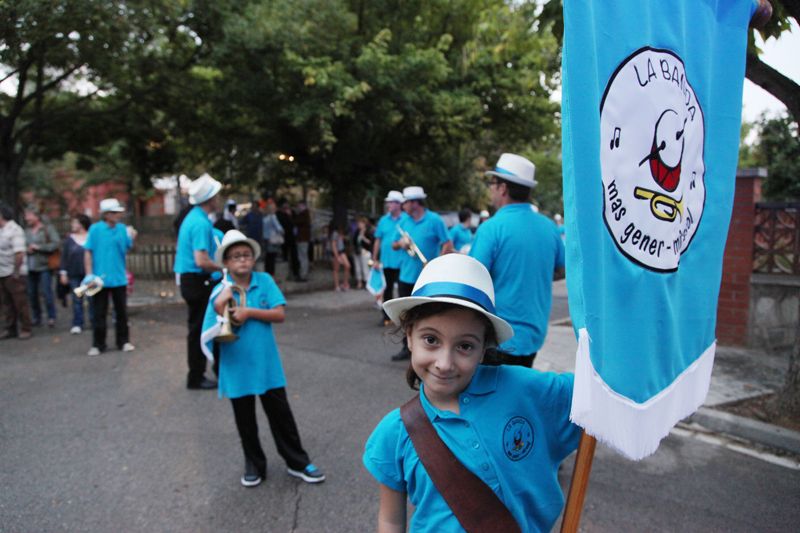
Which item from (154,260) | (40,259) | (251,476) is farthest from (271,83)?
(251,476)

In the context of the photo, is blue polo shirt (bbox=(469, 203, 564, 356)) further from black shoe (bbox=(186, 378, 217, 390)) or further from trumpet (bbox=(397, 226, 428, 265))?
black shoe (bbox=(186, 378, 217, 390))

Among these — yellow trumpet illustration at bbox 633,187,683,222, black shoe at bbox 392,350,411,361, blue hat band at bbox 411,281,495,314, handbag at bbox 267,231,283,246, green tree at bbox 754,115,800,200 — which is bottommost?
black shoe at bbox 392,350,411,361

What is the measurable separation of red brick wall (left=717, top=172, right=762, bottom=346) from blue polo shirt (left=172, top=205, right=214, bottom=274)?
19.5 ft

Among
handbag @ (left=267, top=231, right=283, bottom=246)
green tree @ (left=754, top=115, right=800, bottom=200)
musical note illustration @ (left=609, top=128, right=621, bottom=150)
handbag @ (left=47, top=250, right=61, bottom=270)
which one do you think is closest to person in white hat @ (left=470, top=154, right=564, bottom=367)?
musical note illustration @ (left=609, top=128, right=621, bottom=150)

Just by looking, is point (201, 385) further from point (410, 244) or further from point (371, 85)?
point (371, 85)

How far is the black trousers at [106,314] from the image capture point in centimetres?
709

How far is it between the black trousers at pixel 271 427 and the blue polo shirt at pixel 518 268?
1481 mm

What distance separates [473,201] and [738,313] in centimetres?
1781

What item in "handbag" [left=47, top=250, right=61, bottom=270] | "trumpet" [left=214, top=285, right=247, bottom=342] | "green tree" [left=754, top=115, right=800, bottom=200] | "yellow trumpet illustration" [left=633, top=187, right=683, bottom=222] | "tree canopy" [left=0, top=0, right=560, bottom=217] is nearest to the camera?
"yellow trumpet illustration" [left=633, top=187, right=683, bottom=222]

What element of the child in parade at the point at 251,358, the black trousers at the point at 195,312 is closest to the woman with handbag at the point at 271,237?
the black trousers at the point at 195,312

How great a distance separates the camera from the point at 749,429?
453 cm

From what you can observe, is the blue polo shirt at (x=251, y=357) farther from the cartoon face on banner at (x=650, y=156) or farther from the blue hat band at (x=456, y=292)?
the cartoon face on banner at (x=650, y=156)

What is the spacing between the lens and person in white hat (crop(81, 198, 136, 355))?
7035 mm

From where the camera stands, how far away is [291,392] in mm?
5676
